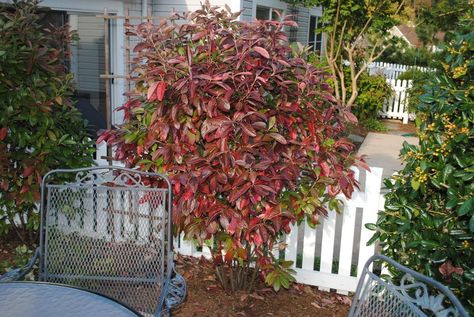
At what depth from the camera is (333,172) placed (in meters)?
3.21

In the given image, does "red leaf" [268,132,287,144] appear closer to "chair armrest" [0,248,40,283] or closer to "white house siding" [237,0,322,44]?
"chair armrest" [0,248,40,283]

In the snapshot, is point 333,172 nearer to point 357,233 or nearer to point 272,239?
point 272,239

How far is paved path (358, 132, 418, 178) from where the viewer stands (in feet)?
27.9

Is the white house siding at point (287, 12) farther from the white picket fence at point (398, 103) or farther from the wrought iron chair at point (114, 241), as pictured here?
the wrought iron chair at point (114, 241)

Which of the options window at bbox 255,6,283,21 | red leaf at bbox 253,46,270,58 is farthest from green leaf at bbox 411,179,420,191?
window at bbox 255,6,283,21

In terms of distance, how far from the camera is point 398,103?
13.3 meters

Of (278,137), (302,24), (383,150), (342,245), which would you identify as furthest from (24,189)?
(302,24)

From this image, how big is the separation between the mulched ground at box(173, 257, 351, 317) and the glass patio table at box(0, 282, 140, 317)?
1.26 m

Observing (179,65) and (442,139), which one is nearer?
(442,139)

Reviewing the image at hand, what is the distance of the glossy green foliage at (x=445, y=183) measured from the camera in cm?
253

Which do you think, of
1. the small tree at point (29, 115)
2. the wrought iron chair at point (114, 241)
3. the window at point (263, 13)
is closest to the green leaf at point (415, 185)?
the wrought iron chair at point (114, 241)

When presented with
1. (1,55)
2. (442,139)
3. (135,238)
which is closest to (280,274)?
(135,238)

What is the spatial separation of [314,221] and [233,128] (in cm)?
86

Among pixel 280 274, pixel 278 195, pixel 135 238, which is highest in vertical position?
pixel 278 195
